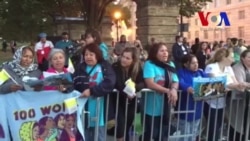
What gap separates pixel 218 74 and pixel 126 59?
5.31 feet

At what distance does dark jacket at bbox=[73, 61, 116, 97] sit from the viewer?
5560mm

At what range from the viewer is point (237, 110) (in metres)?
6.60

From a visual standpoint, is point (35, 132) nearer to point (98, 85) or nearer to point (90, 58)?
point (98, 85)

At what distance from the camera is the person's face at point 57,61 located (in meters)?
5.68

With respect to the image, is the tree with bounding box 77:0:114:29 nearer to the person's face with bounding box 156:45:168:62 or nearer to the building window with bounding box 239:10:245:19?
the person's face with bounding box 156:45:168:62

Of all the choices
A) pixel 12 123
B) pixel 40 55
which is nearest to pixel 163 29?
pixel 40 55

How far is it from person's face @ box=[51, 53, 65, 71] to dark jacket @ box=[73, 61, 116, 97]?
0.75 ft

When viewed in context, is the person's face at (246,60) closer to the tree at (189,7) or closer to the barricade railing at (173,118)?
the barricade railing at (173,118)

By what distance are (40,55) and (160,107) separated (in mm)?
7117

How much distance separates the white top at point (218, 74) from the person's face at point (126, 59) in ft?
4.64

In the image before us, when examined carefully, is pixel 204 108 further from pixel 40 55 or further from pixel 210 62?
pixel 40 55

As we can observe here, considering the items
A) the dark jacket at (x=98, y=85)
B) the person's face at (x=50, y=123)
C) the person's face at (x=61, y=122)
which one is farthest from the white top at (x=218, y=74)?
the person's face at (x=50, y=123)

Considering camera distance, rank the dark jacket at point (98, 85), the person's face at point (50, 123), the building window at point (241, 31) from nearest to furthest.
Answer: the person's face at point (50, 123)
the dark jacket at point (98, 85)
the building window at point (241, 31)

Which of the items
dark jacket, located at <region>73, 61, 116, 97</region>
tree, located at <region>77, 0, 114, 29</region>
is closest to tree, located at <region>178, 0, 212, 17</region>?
tree, located at <region>77, 0, 114, 29</region>
